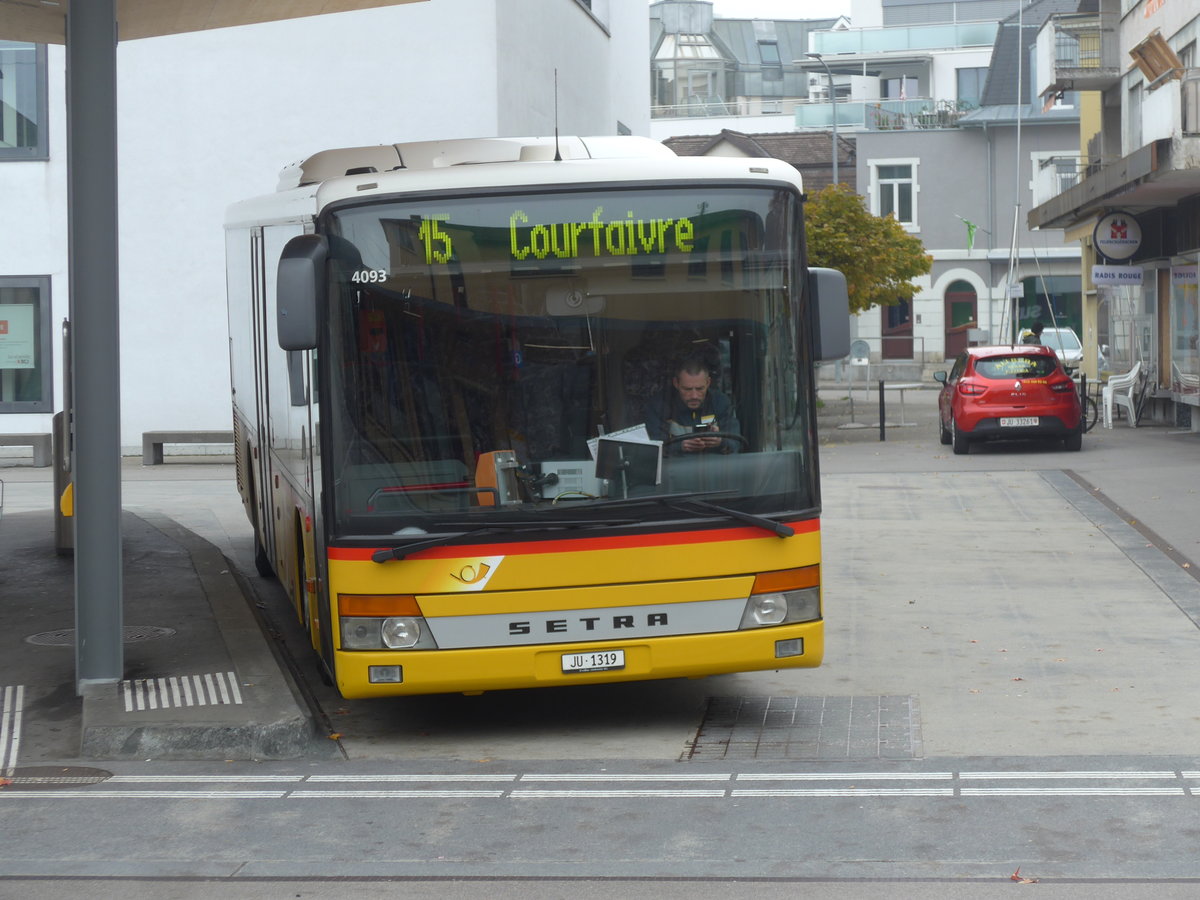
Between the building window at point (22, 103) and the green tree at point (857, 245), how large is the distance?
12906 millimetres

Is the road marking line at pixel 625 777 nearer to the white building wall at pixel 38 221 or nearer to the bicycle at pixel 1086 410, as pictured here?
the bicycle at pixel 1086 410

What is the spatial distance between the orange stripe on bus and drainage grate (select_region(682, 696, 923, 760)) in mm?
995

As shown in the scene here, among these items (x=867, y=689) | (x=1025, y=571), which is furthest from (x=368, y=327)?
(x=1025, y=571)

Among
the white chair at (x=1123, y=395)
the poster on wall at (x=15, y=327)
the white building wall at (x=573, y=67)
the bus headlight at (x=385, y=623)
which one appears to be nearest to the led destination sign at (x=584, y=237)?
the bus headlight at (x=385, y=623)

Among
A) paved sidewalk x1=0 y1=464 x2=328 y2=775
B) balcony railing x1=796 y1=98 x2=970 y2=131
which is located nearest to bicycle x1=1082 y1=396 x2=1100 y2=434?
paved sidewalk x1=0 y1=464 x2=328 y2=775

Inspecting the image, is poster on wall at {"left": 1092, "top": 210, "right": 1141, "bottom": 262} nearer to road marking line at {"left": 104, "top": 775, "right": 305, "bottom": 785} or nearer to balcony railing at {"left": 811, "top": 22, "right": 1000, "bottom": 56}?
road marking line at {"left": 104, "top": 775, "right": 305, "bottom": 785}

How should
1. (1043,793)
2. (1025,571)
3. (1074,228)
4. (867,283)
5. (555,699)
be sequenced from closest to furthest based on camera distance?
(1043,793)
(555,699)
(1025,571)
(867,283)
(1074,228)

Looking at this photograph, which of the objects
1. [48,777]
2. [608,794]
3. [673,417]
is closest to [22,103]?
[48,777]

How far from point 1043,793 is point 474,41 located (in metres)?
19.4

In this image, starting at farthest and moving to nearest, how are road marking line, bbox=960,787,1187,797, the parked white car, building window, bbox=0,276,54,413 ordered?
the parked white car < building window, bbox=0,276,54,413 < road marking line, bbox=960,787,1187,797

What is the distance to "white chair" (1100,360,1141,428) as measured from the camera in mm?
29531

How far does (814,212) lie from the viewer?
3170cm

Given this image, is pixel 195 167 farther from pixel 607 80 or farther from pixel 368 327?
pixel 368 327

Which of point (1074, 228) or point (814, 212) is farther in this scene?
point (1074, 228)
